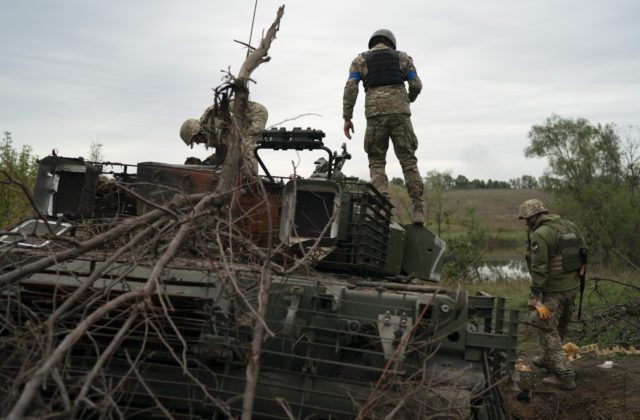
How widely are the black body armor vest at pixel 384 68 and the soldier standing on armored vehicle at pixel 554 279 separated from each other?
2459mm

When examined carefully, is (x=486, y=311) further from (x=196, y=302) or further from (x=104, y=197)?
(x=104, y=197)

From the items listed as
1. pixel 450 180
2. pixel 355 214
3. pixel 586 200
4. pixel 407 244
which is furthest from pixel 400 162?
pixel 450 180

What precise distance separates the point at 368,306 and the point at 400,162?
10.4 ft

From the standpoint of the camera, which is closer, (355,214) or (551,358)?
(355,214)

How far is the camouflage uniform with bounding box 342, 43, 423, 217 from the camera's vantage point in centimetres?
676

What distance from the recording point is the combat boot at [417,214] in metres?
6.02

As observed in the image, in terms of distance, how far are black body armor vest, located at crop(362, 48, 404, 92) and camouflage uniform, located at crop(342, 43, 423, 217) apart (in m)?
0.06

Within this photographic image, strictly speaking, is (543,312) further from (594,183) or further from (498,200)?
(498,200)

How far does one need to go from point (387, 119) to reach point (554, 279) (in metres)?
2.75

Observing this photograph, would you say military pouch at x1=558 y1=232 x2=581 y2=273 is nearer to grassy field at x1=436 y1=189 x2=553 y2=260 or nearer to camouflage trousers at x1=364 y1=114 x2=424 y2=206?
camouflage trousers at x1=364 y1=114 x2=424 y2=206

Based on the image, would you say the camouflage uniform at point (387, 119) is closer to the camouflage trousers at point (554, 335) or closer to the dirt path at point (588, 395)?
the camouflage trousers at point (554, 335)

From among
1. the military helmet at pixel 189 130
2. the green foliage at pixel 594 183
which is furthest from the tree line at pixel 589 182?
the military helmet at pixel 189 130

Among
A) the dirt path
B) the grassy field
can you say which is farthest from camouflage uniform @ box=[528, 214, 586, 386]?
the grassy field

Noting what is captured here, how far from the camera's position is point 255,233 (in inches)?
198
